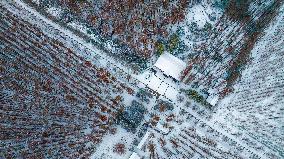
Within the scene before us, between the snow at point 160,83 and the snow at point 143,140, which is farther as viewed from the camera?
the snow at point 160,83

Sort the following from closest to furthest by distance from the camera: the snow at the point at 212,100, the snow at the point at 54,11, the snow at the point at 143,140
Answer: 1. the snow at the point at 143,140
2. the snow at the point at 212,100
3. the snow at the point at 54,11

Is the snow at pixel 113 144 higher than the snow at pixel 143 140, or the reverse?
the snow at pixel 143 140

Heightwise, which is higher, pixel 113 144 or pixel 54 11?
pixel 54 11

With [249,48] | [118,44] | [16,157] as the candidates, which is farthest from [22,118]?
[249,48]

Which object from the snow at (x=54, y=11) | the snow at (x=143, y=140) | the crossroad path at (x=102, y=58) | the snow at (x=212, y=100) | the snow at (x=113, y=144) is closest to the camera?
the snow at (x=113, y=144)

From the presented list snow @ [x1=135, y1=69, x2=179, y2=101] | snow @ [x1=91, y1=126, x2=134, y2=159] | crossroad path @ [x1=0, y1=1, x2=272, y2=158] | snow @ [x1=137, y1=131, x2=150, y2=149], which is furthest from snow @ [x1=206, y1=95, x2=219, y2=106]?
snow @ [x1=91, y1=126, x2=134, y2=159]

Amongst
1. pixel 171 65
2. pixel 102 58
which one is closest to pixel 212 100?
pixel 171 65

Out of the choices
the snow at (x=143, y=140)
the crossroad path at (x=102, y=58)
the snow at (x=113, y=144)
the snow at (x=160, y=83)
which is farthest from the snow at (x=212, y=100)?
the snow at (x=113, y=144)

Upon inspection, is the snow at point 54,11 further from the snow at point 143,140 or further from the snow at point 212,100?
the snow at point 212,100

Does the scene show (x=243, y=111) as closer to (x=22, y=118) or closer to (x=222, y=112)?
(x=222, y=112)

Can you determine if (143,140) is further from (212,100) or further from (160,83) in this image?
(212,100)
